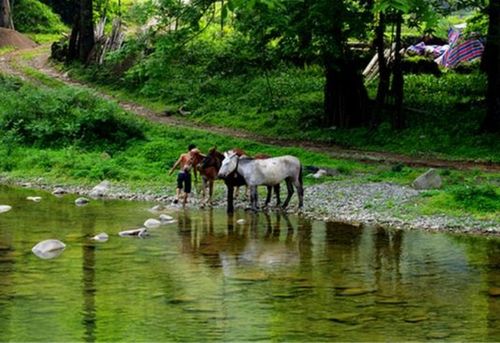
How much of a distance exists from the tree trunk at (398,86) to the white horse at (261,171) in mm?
8269

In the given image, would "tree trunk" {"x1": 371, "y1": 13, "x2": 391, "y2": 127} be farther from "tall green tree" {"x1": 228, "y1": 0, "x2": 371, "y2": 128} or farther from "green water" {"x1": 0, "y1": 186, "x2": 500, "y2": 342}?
"green water" {"x1": 0, "y1": 186, "x2": 500, "y2": 342}

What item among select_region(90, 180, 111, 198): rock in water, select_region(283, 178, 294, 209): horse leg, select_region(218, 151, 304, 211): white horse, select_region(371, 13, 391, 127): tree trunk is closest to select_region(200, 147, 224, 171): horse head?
select_region(218, 151, 304, 211): white horse

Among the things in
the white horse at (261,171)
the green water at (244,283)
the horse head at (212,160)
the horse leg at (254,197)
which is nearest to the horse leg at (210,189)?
the horse head at (212,160)

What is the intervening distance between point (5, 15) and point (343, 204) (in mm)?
41423

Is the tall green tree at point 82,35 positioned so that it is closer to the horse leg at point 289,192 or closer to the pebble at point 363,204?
the pebble at point 363,204

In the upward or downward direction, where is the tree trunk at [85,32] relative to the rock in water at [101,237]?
upward

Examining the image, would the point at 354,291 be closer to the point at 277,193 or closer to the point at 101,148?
the point at 277,193

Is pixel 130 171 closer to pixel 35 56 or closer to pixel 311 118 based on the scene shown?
pixel 311 118

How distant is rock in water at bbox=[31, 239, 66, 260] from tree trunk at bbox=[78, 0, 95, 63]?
30.5 metres

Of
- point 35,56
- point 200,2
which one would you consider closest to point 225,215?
point 200,2

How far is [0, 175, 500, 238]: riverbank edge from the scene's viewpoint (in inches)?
800

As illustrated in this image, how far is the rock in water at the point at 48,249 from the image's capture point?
16.9 m

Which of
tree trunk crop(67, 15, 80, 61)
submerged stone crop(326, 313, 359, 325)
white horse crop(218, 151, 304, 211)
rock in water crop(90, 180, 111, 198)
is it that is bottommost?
submerged stone crop(326, 313, 359, 325)

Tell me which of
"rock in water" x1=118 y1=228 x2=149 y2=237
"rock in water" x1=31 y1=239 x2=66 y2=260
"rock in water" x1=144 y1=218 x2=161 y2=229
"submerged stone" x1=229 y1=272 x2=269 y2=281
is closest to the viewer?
"submerged stone" x1=229 y1=272 x2=269 y2=281
